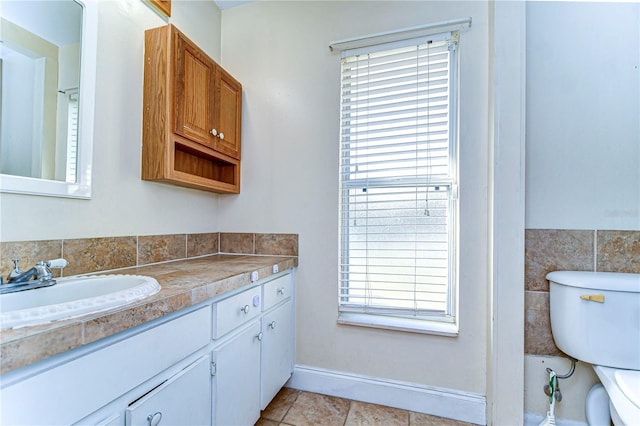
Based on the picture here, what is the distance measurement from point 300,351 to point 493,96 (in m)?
1.82

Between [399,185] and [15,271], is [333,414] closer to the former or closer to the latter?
[399,185]

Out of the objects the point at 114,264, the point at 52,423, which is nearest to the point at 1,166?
the point at 114,264

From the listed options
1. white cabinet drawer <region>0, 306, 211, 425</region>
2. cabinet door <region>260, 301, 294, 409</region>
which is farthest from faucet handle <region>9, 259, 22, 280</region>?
cabinet door <region>260, 301, 294, 409</region>

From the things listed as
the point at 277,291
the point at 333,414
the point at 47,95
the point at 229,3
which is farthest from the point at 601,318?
the point at 229,3

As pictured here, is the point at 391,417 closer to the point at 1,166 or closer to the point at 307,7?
the point at 1,166

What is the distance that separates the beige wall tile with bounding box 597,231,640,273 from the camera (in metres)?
1.31

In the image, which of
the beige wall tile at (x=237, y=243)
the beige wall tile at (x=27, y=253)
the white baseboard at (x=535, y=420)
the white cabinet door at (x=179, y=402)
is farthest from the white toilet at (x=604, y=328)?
the beige wall tile at (x=27, y=253)

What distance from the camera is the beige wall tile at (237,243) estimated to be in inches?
73.7

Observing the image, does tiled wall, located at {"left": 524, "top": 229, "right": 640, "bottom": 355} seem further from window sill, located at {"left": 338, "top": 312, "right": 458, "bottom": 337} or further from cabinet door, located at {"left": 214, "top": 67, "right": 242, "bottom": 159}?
cabinet door, located at {"left": 214, "top": 67, "right": 242, "bottom": 159}

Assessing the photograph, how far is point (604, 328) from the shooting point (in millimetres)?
1188

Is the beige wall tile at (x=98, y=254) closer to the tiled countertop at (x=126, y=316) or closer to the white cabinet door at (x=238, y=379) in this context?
the tiled countertop at (x=126, y=316)

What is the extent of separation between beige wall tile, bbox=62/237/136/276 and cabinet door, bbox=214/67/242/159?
0.71 metres

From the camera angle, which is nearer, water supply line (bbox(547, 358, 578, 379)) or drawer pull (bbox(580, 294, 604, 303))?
drawer pull (bbox(580, 294, 604, 303))

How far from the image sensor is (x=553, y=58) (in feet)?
4.62
